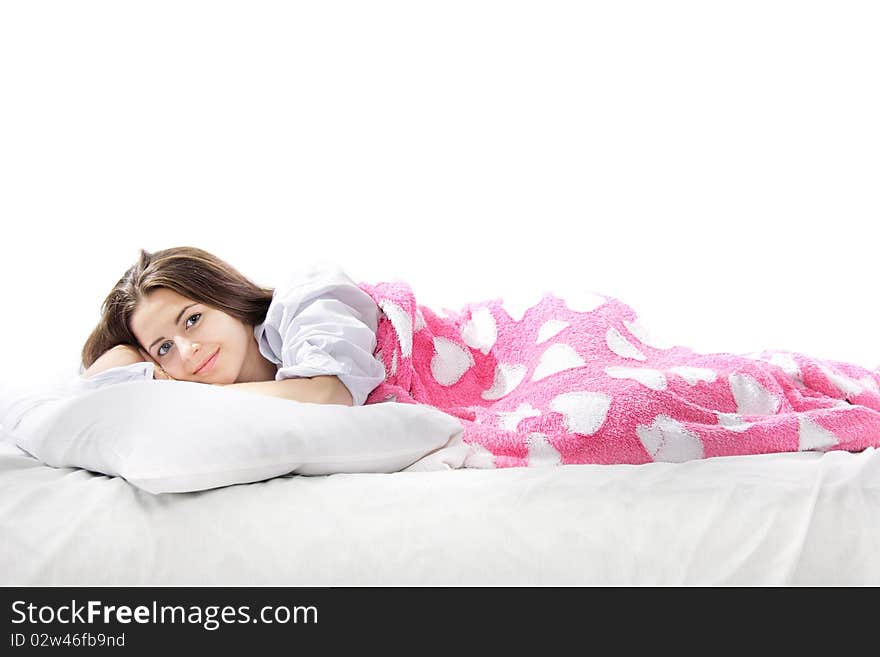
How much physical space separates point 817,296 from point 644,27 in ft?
2.74

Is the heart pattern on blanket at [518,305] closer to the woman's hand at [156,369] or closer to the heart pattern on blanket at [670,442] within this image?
the heart pattern on blanket at [670,442]

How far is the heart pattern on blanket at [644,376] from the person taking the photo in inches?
46.9

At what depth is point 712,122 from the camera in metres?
2.14

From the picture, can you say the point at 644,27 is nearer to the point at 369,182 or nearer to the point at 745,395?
the point at 369,182

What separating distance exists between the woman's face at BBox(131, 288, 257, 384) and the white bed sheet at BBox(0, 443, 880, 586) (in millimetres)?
504

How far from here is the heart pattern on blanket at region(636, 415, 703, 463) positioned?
110 cm

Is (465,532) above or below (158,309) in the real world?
below

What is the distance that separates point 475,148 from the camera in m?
2.17

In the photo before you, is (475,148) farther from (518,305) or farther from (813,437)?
(813,437)

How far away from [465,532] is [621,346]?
68cm

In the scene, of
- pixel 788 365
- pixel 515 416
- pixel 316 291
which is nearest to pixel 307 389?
pixel 316 291

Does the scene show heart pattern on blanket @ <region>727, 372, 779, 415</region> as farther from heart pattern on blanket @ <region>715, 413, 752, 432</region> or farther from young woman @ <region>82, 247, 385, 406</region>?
young woman @ <region>82, 247, 385, 406</region>

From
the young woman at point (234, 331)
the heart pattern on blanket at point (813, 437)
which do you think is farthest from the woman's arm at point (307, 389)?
the heart pattern on blanket at point (813, 437)
